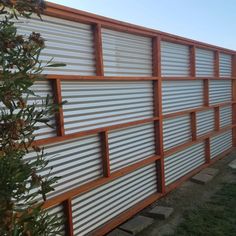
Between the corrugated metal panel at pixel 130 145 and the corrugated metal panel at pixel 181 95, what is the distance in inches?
29.2

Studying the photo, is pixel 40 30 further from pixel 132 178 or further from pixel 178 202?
pixel 178 202

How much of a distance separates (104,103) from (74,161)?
0.96 meters

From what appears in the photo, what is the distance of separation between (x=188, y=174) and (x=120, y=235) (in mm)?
2950

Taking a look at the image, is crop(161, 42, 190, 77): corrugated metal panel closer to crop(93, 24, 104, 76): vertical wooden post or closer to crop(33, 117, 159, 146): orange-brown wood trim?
crop(33, 117, 159, 146): orange-brown wood trim

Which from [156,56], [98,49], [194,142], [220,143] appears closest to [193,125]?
[194,142]

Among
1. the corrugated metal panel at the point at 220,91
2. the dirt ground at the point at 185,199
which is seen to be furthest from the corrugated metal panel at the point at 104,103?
the corrugated metal panel at the point at 220,91

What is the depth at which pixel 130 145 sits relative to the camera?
4.92 metres

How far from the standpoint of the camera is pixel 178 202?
5.36m

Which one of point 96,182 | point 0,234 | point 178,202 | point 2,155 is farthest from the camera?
point 178,202

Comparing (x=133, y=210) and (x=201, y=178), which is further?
(x=201, y=178)

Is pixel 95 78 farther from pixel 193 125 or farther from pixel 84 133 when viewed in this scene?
pixel 193 125

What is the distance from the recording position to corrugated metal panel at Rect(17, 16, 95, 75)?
11.3 ft

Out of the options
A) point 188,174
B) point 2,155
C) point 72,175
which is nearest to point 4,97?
point 2,155

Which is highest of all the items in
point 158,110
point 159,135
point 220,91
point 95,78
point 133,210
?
point 95,78
